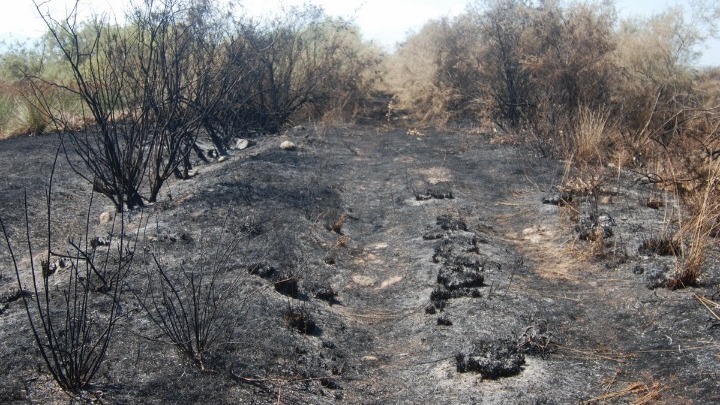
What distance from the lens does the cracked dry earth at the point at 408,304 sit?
4535mm

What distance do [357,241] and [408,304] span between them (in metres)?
2.13

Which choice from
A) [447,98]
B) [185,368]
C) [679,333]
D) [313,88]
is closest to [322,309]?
[185,368]

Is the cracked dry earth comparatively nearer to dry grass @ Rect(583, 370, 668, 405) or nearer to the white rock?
dry grass @ Rect(583, 370, 668, 405)

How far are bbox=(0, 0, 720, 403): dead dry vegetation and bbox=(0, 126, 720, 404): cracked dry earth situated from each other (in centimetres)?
2

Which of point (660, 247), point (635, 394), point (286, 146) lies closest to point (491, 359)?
point (635, 394)

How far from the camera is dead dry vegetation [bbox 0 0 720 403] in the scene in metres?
4.66

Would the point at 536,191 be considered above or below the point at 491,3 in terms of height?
below

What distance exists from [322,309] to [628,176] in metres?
6.17

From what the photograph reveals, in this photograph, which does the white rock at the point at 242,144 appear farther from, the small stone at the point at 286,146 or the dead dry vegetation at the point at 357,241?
the small stone at the point at 286,146

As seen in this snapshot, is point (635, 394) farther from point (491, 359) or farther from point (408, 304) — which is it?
point (408, 304)

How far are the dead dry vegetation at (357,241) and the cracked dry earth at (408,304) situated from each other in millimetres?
25

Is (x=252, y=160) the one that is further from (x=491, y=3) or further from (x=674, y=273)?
(x=491, y=3)

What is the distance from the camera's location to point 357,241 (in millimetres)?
8273

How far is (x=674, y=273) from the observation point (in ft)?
19.6
